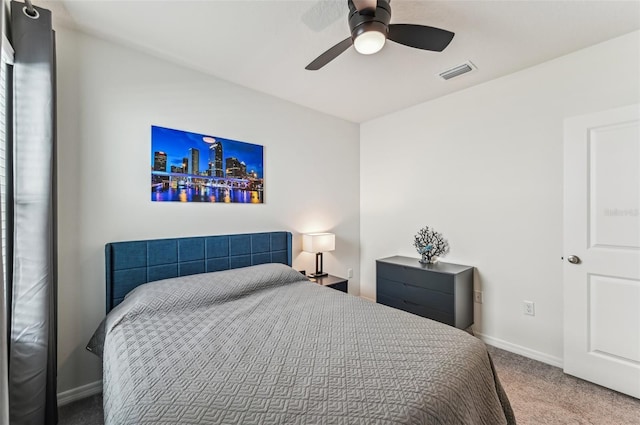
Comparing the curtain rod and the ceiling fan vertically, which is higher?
the curtain rod

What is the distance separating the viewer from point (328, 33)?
6.48 feet

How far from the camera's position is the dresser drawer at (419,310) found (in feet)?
8.46

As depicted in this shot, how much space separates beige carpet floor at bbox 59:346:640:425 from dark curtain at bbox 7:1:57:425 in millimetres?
255

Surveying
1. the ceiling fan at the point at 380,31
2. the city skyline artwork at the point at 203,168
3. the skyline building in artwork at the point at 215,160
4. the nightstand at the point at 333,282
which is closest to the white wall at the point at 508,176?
the nightstand at the point at 333,282

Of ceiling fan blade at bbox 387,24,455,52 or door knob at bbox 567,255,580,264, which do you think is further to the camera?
door knob at bbox 567,255,580,264

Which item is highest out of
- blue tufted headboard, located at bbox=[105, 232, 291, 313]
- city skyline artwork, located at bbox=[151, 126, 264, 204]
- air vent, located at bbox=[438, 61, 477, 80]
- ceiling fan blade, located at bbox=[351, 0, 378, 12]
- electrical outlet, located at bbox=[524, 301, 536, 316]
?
air vent, located at bbox=[438, 61, 477, 80]

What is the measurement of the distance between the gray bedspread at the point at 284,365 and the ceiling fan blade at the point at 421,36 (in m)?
1.61

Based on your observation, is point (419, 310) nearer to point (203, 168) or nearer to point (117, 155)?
point (203, 168)

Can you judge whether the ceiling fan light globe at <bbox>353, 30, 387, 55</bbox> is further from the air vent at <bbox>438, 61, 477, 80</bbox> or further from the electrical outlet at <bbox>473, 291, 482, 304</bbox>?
the electrical outlet at <bbox>473, 291, 482, 304</bbox>

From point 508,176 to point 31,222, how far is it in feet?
11.5

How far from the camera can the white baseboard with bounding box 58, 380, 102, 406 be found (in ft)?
6.25

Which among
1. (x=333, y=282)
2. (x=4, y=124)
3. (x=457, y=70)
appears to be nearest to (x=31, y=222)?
(x=4, y=124)

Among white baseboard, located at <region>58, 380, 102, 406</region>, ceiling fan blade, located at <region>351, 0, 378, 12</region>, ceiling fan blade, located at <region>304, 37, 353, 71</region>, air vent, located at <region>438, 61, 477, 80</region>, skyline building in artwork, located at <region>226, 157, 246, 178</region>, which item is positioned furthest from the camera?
skyline building in artwork, located at <region>226, 157, 246, 178</region>

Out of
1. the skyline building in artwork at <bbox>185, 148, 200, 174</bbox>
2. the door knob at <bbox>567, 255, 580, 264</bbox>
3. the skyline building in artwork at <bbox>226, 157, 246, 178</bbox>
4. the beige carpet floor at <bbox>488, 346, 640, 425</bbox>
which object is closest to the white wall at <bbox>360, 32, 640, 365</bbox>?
the door knob at <bbox>567, 255, 580, 264</bbox>
